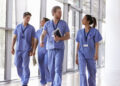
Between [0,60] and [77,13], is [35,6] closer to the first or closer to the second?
[0,60]

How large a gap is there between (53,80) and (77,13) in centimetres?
790

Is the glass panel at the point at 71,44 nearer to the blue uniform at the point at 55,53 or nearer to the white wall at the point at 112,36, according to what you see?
the white wall at the point at 112,36

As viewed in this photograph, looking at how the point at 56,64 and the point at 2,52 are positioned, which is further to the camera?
the point at 2,52

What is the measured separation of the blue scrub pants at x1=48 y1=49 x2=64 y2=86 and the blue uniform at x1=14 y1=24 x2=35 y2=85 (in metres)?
0.81

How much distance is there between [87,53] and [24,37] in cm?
136

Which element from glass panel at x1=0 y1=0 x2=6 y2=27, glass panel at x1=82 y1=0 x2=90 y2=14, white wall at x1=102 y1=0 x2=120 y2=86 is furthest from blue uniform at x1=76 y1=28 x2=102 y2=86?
glass panel at x1=82 y1=0 x2=90 y2=14

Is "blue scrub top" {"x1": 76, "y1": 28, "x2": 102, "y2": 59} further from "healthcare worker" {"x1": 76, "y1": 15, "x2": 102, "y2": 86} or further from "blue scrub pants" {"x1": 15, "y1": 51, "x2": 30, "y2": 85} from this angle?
"blue scrub pants" {"x1": 15, "y1": 51, "x2": 30, "y2": 85}

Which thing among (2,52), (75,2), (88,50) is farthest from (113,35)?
(88,50)

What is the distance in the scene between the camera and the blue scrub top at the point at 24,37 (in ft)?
17.9

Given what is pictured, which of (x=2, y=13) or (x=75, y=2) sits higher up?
(x=75, y=2)

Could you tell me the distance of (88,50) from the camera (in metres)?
4.86

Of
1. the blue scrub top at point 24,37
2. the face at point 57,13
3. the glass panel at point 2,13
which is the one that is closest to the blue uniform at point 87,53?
the face at point 57,13

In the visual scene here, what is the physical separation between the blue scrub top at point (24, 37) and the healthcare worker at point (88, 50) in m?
1.05

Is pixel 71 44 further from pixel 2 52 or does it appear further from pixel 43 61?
pixel 43 61
